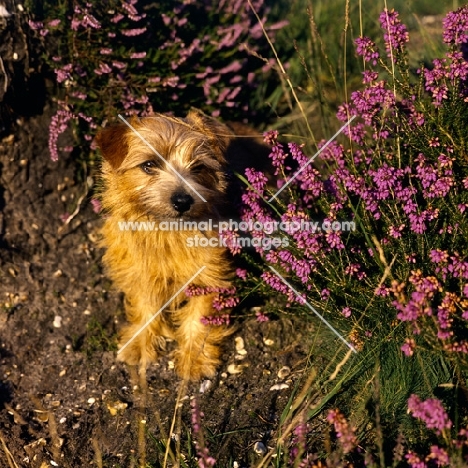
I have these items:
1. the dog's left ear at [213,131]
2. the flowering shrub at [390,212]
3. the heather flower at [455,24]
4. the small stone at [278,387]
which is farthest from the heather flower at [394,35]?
the small stone at [278,387]

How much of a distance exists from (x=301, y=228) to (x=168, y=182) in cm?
83

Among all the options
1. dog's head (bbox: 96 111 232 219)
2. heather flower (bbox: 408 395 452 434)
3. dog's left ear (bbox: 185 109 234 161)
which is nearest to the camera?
heather flower (bbox: 408 395 452 434)

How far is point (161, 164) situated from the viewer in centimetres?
396

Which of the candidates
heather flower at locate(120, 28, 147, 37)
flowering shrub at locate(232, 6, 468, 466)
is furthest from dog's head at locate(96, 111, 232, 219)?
heather flower at locate(120, 28, 147, 37)

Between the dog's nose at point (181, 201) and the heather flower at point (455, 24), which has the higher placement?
the heather flower at point (455, 24)

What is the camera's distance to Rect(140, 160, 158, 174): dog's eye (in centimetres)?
396

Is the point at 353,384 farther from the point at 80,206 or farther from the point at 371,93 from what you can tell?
the point at 80,206

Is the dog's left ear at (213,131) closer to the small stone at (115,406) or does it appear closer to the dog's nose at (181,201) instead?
the dog's nose at (181,201)

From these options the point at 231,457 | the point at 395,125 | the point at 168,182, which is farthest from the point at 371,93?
the point at 231,457

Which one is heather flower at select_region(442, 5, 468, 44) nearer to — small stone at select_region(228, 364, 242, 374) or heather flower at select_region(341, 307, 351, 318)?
heather flower at select_region(341, 307, 351, 318)

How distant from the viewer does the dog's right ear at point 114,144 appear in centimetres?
389

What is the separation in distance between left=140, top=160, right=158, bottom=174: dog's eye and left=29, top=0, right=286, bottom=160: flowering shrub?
0.81 metres

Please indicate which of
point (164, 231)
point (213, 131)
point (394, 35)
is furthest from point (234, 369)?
point (394, 35)

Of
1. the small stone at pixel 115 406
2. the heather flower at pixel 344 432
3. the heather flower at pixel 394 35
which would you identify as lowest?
the small stone at pixel 115 406
